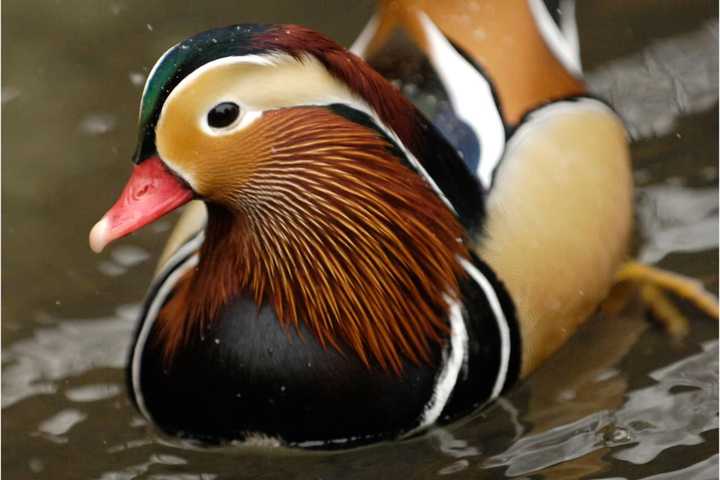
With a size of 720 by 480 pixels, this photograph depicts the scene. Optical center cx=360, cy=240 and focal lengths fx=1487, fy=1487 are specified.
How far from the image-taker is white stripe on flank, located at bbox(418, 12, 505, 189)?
310 cm

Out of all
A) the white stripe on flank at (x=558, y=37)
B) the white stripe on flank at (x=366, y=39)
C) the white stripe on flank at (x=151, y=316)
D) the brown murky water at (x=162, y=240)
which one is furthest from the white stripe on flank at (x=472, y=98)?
the white stripe on flank at (x=151, y=316)

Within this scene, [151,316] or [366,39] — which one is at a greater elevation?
[366,39]

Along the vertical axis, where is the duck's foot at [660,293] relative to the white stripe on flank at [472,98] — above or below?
below

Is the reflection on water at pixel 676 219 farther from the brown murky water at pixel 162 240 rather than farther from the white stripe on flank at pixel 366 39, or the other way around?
the white stripe on flank at pixel 366 39

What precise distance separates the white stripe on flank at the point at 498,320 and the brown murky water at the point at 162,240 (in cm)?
10

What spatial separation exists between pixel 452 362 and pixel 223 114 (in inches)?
28.2

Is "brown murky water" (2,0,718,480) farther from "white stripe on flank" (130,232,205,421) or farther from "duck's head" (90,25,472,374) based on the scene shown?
"duck's head" (90,25,472,374)

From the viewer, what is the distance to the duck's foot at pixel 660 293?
11.3ft

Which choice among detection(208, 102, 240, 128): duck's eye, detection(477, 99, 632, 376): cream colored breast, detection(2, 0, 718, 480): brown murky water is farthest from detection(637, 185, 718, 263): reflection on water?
detection(208, 102, 240, 128): duck's eye

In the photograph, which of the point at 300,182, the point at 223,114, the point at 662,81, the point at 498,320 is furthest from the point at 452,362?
the point at 662,81

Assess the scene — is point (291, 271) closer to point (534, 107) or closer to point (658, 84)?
point (534, 107)

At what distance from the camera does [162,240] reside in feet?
12.4

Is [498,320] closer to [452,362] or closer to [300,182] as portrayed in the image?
[452,362]

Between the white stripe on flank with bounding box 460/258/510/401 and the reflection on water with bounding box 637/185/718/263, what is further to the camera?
the reflection on water with bounding box 637/185/718/263
